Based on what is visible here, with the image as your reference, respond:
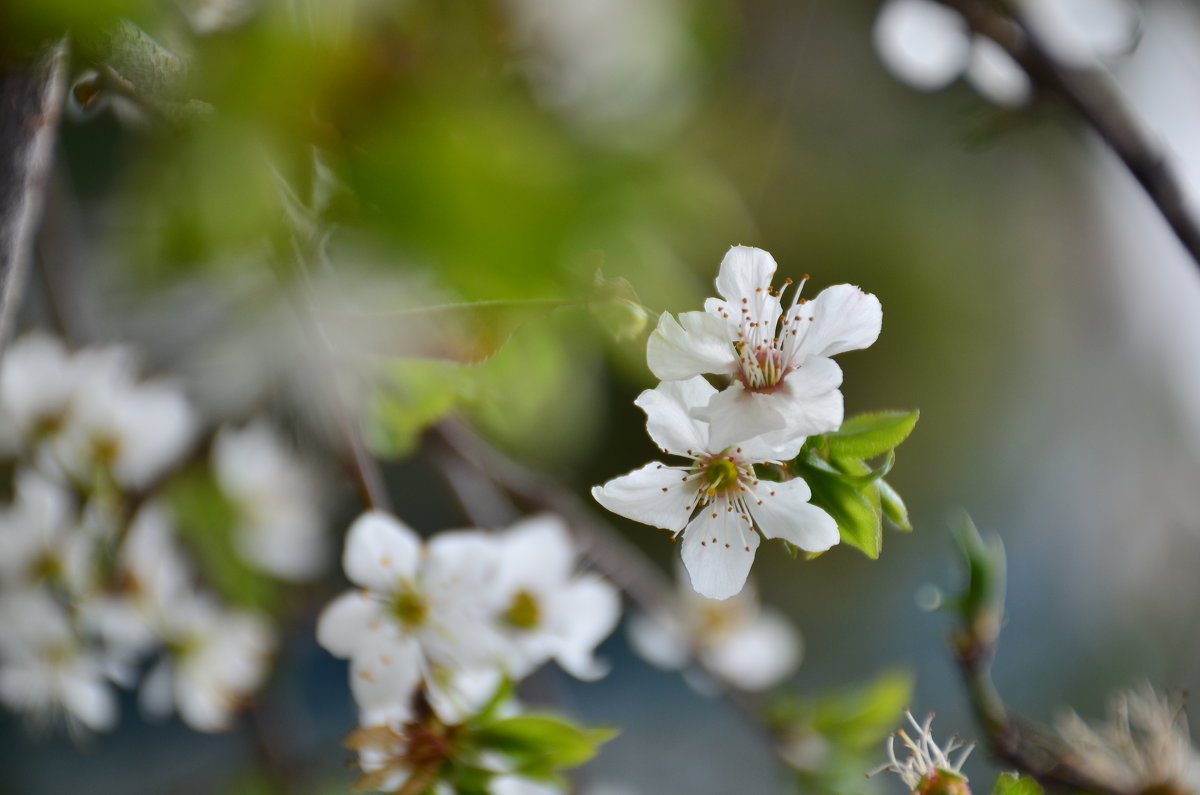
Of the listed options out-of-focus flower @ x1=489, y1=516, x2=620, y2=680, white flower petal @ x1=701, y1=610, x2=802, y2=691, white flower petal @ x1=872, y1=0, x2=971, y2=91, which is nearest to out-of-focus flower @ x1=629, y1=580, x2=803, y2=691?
white flower petal @ x1=701, y1=610, x2=802, y2=691

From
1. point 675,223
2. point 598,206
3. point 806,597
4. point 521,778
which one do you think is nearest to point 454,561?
point 521,778

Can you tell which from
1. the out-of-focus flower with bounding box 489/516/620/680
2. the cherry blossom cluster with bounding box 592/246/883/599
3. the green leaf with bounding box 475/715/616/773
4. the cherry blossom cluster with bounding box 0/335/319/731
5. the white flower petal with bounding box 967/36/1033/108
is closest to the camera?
the cherry blossom cluster with bounding box 592/246/883/599

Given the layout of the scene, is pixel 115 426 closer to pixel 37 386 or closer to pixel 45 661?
pixel 37 386

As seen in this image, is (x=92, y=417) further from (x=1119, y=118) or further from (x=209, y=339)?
(x=1119, y=118)

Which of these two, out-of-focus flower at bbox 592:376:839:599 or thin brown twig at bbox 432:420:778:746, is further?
thin brown twig at bbox 432:420:778:746

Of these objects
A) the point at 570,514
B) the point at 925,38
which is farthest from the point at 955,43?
the point at 570,514

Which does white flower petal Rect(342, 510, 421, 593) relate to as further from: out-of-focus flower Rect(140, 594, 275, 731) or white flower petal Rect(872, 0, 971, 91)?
white flower petal Rect(872, 0, 971, 91)
